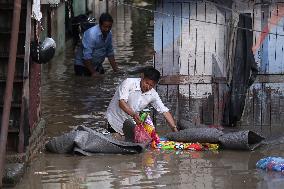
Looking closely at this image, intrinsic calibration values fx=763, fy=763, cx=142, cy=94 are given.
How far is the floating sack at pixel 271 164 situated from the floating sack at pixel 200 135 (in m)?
1.09

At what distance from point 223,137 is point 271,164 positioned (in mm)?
1284

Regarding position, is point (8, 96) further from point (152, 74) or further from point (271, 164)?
point (271, 164)

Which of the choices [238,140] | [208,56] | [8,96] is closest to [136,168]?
[238,140]

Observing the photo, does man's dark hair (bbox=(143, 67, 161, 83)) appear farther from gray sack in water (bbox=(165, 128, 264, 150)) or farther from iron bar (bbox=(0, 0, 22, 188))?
iron bar (bbox=(0, 0, 22, 188))

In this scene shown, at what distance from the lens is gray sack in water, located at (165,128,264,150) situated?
33.8ft

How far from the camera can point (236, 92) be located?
11992 mm

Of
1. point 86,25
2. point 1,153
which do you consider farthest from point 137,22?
point 1,153

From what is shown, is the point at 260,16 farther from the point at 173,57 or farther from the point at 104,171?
the point at 104,171

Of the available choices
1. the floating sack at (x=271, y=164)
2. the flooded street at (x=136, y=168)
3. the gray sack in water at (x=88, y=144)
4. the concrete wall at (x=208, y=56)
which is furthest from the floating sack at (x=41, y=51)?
the floating sack at (x=271, y=164)

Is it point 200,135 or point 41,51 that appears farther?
point 200,135

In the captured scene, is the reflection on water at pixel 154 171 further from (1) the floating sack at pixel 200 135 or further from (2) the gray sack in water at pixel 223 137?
(1) the floating sack at pixel 200 135

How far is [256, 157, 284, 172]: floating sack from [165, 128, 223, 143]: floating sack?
1.09 metres

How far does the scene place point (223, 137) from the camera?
1038cm

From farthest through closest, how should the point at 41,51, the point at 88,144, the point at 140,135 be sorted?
1. the point at 140,135
2. the point at 88,144
3. the point at 41,51
